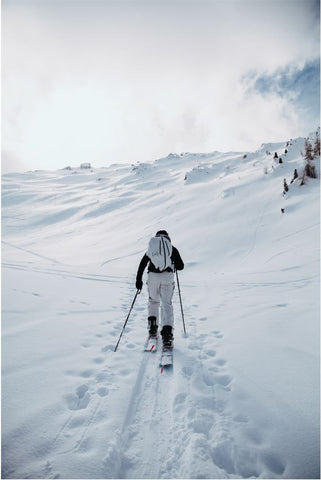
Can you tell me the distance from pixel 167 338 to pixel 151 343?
495mm

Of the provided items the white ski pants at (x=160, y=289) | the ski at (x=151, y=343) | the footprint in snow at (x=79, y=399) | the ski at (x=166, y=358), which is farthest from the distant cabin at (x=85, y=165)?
the footprint in snow at (x=79, y=399)

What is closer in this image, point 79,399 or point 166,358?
point 79,399

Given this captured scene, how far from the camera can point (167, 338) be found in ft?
13.6

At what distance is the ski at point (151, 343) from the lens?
420 cm

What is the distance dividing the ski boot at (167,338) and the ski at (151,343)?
0.93 ft

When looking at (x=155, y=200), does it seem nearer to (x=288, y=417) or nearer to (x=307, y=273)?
(x=307, y=273)

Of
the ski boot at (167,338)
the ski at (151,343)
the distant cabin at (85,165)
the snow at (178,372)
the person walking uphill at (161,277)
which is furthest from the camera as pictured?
the distant cabin at (85,165)

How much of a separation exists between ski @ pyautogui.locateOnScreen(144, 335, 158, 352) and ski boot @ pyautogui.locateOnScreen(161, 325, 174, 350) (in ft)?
0.93

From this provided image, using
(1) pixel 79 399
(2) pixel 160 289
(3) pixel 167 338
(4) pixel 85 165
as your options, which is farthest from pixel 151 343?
(4) pixel 85 165

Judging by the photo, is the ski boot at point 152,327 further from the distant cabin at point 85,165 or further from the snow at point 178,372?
the distant cabin at point 85,165

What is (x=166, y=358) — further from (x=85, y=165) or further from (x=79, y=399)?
(x=85, y=165)

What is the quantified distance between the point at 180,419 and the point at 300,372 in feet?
5.69

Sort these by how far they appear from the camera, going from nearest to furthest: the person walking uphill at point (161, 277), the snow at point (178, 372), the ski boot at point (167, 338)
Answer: the snow at point (178, 372) → the ski boot at point (167, 338) → the person walking uphill at point (161, 277)

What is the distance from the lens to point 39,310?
5.16m
